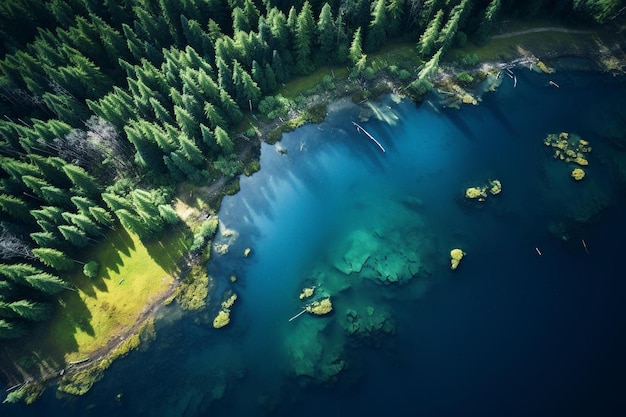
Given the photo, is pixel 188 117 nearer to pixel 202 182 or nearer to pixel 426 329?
pixel 202 182

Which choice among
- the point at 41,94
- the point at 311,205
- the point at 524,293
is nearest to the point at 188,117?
the point at 311,205

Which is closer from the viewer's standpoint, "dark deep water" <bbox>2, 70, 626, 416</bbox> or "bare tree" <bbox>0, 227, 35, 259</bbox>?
"dark deep water" <bbox>2, 70, 626, 416</bbox>

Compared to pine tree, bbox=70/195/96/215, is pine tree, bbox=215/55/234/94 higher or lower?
higher

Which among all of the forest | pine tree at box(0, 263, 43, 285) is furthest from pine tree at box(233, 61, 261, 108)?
pine tree at box(0, 263, 43, 285)

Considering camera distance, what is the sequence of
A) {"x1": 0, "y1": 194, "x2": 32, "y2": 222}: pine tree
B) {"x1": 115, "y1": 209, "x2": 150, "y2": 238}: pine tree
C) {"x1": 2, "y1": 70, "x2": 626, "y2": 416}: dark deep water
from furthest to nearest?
{"x1": 0, "y1": 194, "x2": 32, "y2": 222}: pine tree → {"x1": 115, "y1": 209, "x2": 150, "y2": 238}: pine tree → {"x1": 2, "y1": 70, "x2": 626, "y2": 416}: dark deep water

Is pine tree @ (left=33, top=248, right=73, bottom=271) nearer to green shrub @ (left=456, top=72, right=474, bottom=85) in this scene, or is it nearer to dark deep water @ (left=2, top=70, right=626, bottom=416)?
dark deep water @ (left=2, top=70, right=626, bottom=416)

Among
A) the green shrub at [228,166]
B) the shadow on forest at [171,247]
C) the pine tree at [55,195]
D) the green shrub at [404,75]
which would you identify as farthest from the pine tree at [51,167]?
the green shrub at [404,75]

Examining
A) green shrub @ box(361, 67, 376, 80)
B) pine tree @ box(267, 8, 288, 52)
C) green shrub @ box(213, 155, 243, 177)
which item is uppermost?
pine tree @ box(267, 8, 288, 52)
